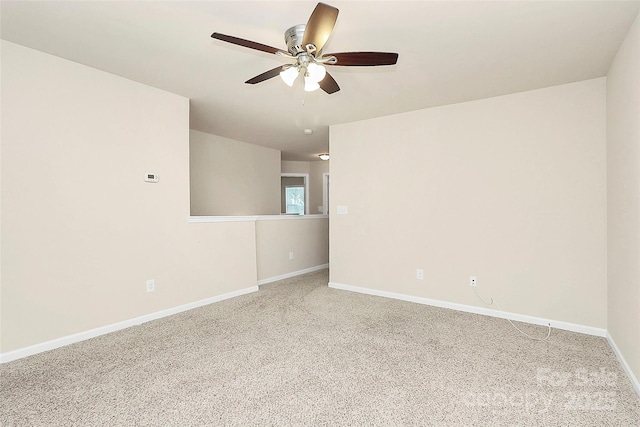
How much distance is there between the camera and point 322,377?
197cm

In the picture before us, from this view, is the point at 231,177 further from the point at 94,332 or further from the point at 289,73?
the point at 289,73

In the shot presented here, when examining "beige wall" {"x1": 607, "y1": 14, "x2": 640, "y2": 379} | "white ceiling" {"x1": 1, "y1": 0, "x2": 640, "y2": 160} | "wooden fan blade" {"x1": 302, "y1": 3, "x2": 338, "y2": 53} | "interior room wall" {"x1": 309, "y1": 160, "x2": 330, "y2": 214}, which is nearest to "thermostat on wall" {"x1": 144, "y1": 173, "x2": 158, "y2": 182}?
"white ceiling" {"x1": 1, "y1": 0, "x2": 640, "y2": 160}

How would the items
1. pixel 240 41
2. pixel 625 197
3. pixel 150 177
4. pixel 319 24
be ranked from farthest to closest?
pixel 150 177 → pixel 625 197 → pixel 240 41 → pixel 319 24

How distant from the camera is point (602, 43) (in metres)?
2.12

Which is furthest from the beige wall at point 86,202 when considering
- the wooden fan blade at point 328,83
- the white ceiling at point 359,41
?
the wooden fan blade at point 328,83

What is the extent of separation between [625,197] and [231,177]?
4923 mm

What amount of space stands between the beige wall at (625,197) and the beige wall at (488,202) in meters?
0.19

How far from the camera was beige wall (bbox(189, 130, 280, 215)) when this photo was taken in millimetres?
4859

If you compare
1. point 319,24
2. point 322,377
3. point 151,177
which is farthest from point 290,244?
point 319,24

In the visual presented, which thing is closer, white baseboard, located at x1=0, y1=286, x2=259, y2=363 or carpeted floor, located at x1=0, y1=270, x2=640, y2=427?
carpeted floor, located at x1=0, y1=270, x2=640, y2=427

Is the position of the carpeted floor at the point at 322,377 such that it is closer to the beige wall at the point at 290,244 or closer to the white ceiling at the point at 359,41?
the beige wall at the point at 290,244

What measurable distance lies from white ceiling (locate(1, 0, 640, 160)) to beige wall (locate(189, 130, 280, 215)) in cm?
176

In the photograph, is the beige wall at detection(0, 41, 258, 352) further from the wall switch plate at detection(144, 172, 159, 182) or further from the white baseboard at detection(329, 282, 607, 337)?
the white baseboard at detection(329, 282, 607, 337)

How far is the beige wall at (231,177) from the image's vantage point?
15.9ft
